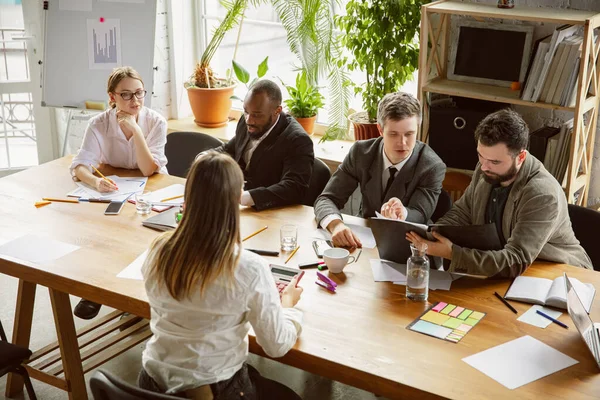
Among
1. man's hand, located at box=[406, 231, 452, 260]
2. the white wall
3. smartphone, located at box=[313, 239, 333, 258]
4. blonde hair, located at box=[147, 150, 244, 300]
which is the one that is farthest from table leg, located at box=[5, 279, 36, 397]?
the white wall

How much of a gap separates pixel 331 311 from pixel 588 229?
1.16m

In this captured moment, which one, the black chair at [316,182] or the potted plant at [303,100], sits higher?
the potted plant at [303,100]

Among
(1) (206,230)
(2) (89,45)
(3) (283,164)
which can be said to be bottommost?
(3) (283,164)

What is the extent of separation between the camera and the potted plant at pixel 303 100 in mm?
4453

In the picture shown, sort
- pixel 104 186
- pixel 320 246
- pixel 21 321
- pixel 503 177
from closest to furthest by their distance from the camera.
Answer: pixel 503 177 → pixel 320 246 → pixel 21 321 → pixel 104 186

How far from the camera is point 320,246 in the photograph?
107 inches

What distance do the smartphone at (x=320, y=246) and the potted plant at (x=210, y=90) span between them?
230 centimetres

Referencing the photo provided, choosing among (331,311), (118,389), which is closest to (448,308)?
(331,311)

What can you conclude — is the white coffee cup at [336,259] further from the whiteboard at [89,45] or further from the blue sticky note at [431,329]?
the whiteboard at [89,45]

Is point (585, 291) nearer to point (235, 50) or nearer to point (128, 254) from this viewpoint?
point (128, 254)

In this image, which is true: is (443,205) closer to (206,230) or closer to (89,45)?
(206,230)

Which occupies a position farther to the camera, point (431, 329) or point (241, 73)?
point (241, 73)

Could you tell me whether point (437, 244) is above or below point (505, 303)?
above

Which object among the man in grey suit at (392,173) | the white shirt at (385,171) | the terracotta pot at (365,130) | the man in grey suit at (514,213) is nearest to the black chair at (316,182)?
the man in grey suit at (392,173)
